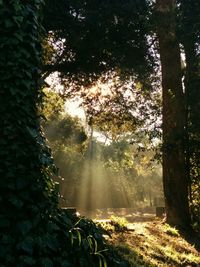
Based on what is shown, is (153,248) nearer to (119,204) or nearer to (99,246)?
(99,246)

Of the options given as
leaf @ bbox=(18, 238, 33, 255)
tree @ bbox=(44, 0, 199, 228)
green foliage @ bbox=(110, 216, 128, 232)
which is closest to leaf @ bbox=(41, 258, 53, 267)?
leaf @ bbox=(18, 238, 33, 255)

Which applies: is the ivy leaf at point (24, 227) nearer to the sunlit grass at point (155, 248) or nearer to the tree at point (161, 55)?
the sunlit grass at point (155, 248)

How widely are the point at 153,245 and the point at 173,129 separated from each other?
5769mm

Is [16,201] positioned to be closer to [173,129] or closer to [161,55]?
[173,129]

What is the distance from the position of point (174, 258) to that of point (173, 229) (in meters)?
4.78

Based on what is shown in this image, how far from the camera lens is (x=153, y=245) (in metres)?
11.3

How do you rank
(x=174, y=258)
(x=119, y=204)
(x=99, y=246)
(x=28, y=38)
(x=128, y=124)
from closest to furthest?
(x=99, y=246)
(x=28, y=38)
(x=174, y=258)
(x=128, y=124)
(x=119, y=204)

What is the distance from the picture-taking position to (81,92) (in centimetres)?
1988

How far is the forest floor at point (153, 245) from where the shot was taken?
364 inches

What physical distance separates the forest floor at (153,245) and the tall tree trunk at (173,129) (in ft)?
3.09

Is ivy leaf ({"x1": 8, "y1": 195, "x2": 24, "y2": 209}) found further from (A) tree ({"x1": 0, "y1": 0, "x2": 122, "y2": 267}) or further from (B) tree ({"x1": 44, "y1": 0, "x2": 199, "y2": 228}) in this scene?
(B) tree ({"x1": 44, "y1": 0, "x2": 199, "y2": 228})

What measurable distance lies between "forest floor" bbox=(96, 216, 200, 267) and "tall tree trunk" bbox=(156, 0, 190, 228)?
0.94 meters

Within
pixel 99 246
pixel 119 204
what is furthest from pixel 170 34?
pixel 119 204

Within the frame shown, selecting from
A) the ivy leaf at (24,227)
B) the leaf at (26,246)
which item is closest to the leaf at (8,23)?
the ivy leaf at (24,227)
